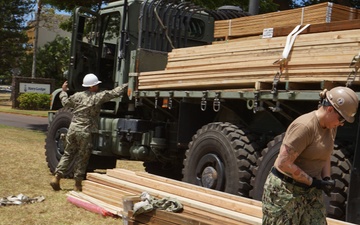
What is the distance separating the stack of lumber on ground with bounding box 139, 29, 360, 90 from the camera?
5176 millimetres

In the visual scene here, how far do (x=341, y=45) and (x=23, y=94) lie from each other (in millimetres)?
31595

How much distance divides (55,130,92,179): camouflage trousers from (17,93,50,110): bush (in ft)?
87.7

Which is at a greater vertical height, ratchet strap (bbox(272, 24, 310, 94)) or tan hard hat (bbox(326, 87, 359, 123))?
ratchet strap (bbox(272, 24, 310, 94))

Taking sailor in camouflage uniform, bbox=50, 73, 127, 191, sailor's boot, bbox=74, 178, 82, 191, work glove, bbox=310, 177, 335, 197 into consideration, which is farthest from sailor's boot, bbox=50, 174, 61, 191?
work glove, bbox=310, 177, 335, 197

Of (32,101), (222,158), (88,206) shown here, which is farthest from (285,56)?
(32,101)

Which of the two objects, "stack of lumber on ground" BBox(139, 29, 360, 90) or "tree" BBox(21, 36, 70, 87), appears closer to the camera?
"stack of lumber on ground" BBox(139, 29, 360, 90)

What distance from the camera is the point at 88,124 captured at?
8547 mm

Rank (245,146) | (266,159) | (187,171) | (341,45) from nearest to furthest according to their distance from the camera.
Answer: (341,45) → (266,159) → (245,146) → (187,171)

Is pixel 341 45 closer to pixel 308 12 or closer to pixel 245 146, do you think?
pixel 308 12

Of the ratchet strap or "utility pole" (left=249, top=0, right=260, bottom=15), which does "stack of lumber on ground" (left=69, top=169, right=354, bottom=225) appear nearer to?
the ratchet strap

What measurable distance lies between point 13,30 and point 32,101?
1191cm

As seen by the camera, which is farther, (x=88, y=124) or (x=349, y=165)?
(x=88, y=124)

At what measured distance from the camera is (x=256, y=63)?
605 cm

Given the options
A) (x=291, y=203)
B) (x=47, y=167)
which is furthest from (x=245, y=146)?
(x=47, y=167)
